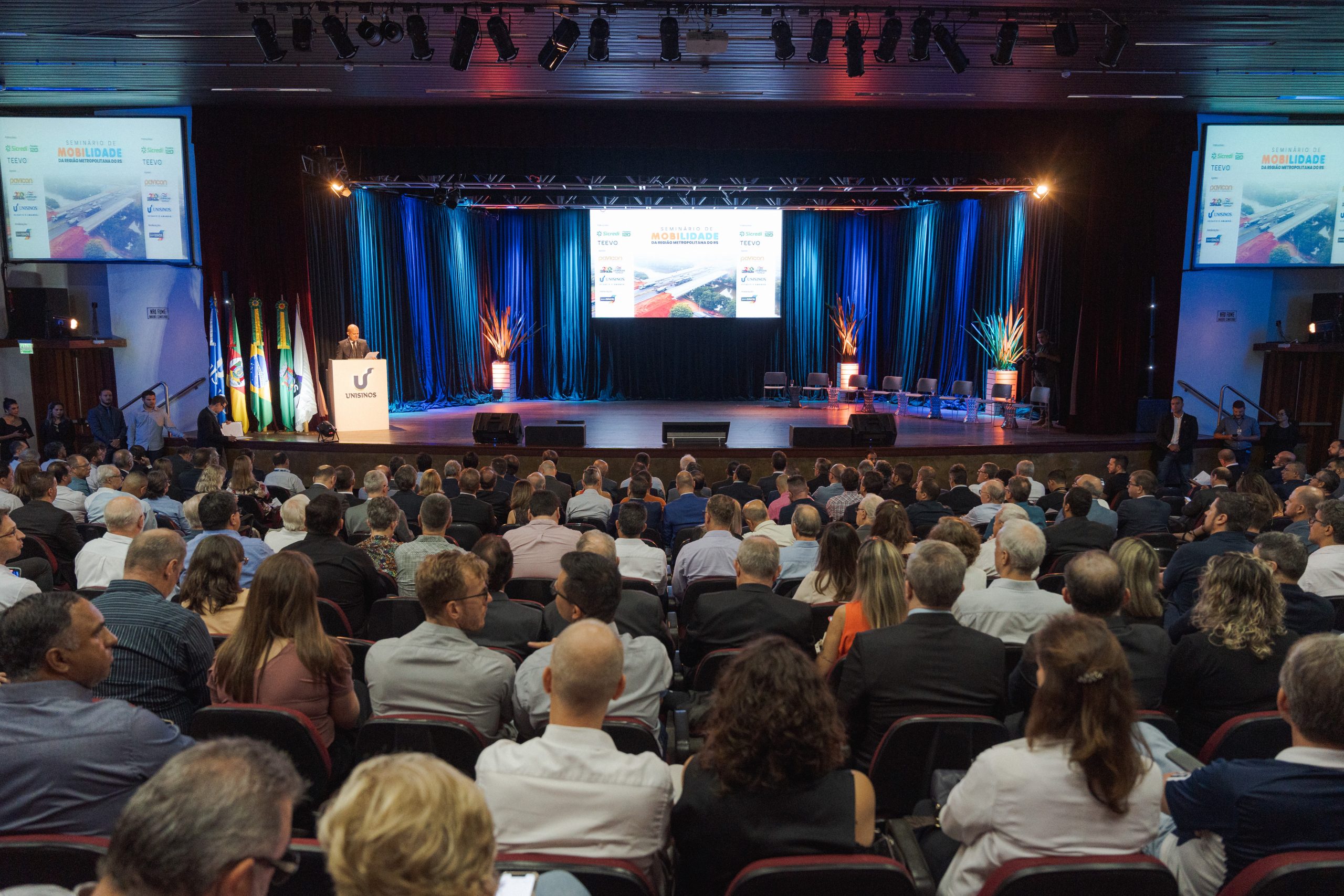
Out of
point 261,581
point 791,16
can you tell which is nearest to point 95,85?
point 791,16

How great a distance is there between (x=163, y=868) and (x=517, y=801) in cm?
87

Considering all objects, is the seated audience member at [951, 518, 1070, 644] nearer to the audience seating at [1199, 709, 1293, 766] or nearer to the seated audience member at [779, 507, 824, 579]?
the audience seating at [1199, 709, 1293, 766]

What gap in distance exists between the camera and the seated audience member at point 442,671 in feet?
9.27

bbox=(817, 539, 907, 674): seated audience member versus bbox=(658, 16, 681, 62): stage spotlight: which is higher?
bbox=(658, 16, 681, 62): stage spotlight

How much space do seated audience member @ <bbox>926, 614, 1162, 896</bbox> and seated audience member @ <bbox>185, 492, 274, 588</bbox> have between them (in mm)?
3528

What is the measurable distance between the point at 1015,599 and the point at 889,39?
19.5 ft

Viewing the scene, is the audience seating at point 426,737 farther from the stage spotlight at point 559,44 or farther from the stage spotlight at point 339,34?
the stage spotlight at point 339,34

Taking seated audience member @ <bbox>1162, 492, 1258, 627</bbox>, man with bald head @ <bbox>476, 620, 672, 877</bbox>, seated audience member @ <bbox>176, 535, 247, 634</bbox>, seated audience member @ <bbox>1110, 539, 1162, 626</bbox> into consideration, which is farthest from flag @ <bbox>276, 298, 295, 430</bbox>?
man with bald head @ <bbox>476, 620, 672, 877</bbox>

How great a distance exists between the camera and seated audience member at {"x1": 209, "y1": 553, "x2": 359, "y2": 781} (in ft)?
9.26

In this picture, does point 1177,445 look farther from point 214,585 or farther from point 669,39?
point 214,585

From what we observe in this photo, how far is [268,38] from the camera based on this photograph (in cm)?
782

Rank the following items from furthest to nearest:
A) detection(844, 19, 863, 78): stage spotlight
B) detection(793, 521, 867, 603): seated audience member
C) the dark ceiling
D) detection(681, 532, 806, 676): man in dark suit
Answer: the dark ceiling
detection(844, 19, 863, 78): stage spotlight
detection(793, 521, 867, 603): seated audience member
detection(681, 532, 806, 676): man in dark suit

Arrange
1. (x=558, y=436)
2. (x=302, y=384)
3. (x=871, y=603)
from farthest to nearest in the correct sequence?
(x=302, y=384), (x=558, y=436), (x=871, y=603)

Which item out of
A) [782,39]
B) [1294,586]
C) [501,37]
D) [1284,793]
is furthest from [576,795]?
[501,37]
